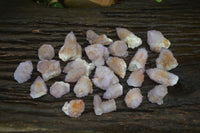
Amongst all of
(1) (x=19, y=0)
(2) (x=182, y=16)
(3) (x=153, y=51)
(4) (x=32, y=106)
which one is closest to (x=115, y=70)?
(3) (x=153, y=51)

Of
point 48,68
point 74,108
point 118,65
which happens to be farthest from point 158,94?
point 48,68

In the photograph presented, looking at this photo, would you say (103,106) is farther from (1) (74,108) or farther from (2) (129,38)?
(2) (129,38)

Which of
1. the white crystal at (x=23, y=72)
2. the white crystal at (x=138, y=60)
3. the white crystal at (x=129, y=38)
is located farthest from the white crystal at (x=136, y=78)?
the white crystal at (x=23, y=72)

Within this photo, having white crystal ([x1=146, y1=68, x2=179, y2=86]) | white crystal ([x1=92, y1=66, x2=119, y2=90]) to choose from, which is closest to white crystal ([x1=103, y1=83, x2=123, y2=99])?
white crystal ([x1=92, y1=66, x2=119, y2=90])

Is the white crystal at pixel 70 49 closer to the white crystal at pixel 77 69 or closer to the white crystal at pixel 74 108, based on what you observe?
the white crystal at pixel 77 69

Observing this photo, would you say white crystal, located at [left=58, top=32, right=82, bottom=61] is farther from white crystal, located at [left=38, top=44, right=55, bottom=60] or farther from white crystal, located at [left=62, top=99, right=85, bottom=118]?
white crystal, located at [left=62, top=99, right=85, bottom=118]

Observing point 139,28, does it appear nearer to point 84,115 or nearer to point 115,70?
point 115,70

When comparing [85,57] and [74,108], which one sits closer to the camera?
[74,108]
